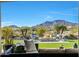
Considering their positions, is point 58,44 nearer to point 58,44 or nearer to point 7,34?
point 58,44

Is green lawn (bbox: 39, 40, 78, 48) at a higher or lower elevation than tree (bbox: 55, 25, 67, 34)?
lower

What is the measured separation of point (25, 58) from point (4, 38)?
21.2 inches

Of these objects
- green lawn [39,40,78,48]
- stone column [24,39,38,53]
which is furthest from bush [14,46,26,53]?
green lawn [39,40,78,48]

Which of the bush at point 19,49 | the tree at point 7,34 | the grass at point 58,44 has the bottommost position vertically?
the bush at point 19,49

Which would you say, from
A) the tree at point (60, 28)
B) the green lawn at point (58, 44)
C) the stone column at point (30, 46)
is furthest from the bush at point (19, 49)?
the tree at point (60, 28)

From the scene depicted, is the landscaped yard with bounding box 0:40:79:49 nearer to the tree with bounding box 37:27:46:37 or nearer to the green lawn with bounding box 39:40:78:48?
the green lawn with bounding box 39:40:78:48

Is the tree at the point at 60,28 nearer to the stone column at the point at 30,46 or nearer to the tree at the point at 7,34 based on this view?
the stone column at the point at 30,46

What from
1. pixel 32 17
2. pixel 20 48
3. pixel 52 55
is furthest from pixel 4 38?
pixel 52 55

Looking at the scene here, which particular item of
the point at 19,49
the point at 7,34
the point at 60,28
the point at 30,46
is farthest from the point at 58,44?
the point at 7,34

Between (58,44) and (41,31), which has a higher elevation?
(41,31)

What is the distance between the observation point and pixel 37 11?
3756 millimetres

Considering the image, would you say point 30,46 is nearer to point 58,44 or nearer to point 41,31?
point 41,31

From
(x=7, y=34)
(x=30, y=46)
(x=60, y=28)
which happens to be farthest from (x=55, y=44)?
(x=7, y=34)

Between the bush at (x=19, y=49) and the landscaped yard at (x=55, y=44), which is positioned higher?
the landscaped yard at (x=55, y=44)
